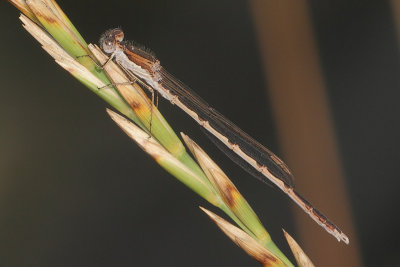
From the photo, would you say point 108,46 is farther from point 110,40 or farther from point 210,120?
point 210,120

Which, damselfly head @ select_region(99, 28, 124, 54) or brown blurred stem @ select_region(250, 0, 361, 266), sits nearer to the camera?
damselfly head @ select_region(99, 28, 124, 54)

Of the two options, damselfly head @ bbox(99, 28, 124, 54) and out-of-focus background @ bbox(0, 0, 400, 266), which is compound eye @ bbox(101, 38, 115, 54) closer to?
damselfly head @ bbox(99, 28, 124, 54)

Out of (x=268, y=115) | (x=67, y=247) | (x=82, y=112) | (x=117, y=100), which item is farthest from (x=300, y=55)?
(x=117, y=100)

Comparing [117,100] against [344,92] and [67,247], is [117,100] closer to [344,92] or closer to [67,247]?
[67,247]

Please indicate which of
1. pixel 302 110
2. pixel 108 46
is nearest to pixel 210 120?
pixel 108 46

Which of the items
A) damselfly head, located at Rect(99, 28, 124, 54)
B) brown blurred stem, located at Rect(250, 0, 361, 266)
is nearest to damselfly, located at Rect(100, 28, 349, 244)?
damselfly head, located at Rect(99, 28, 124, 54)

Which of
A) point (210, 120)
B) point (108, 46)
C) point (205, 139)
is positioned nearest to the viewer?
point (108, 46)
